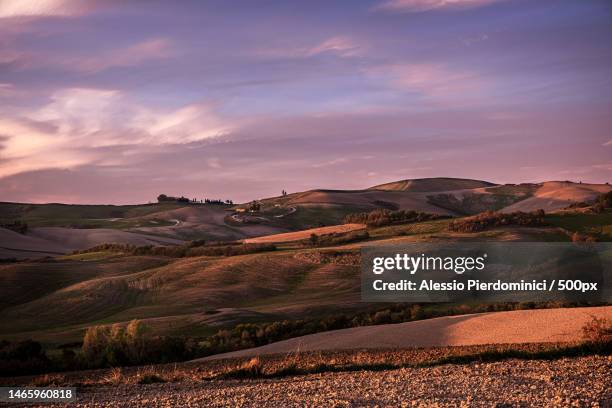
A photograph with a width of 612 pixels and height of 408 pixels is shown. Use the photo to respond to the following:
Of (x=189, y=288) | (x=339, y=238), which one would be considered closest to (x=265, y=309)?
(x=189, y=288)

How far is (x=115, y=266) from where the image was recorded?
53.1 metres

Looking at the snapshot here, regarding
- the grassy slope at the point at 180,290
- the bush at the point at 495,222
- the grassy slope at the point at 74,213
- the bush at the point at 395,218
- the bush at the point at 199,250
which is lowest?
the grassy slope at the point at 180,290

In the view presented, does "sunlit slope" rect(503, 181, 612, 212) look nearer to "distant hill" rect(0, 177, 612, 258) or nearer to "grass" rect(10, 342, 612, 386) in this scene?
"distant hill" rect(0, 177, 612, 258)

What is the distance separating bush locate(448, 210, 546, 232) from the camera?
53875 mm

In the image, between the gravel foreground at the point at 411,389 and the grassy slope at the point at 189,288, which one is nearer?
the gravel foreground at the point at 411,389

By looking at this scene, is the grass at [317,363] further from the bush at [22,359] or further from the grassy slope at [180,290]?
the grassy slope at [180,290]

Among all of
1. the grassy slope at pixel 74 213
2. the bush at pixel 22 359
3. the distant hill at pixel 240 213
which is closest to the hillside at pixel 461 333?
the bush at pixel 22 359

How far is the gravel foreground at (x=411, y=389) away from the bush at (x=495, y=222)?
39.0 metres

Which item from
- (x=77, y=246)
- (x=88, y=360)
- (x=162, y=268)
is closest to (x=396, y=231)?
(x=162, y=268)

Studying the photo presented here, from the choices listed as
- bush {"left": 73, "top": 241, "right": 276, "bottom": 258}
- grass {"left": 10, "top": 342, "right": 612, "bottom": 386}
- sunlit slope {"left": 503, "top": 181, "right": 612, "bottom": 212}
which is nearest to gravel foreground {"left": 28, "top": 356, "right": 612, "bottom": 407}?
grass {"left": 10, "top": 342, "right": 612, "bottom": 386}

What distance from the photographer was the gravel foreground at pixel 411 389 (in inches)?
444

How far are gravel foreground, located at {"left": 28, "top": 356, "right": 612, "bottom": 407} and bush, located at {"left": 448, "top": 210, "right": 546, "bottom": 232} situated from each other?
128 ft

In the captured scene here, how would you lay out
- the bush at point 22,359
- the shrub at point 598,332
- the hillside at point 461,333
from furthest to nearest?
the bush at point 22,359
the hillside at point 461,333
the shrub at point 598,332

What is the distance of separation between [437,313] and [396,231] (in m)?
29.6
